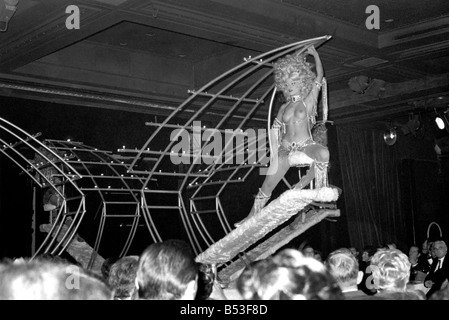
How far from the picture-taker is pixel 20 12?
681cm

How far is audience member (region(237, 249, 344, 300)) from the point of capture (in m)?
1.81

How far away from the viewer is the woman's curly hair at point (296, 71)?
4992 mm

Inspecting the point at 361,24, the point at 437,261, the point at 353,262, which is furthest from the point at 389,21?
the point at 353,262

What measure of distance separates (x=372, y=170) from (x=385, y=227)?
4.39 ft

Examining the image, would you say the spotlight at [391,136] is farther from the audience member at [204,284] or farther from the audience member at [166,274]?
the audience member at [166,274]

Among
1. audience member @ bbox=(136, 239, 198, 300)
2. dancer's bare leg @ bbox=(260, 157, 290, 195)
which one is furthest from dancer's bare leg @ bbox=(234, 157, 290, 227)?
audience member @ bbox=(136, 239, 198, 300)

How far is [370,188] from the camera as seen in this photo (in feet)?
42.6

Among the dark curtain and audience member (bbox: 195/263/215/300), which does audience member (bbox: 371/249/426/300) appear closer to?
audience member (bbox: 195/263/215/300)

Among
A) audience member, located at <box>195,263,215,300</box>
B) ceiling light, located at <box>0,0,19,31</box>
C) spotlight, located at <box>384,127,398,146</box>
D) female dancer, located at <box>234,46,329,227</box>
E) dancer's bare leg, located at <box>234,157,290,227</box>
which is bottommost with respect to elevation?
audience member, located at <box>195,263,215,300</box>

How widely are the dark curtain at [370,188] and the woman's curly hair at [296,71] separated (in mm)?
7657

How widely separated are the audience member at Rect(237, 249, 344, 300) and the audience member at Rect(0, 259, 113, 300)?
0.61 meters

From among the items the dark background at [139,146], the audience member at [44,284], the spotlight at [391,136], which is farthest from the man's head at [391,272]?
the spotlight at [391,136]
